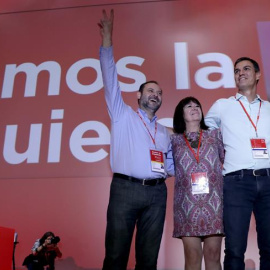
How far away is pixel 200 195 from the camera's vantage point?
1.83m

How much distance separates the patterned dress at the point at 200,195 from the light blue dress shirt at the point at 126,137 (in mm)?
173

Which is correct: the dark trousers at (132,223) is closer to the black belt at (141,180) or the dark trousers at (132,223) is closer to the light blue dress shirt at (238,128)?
the black belt at (141,180)

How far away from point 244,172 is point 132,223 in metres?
0.64

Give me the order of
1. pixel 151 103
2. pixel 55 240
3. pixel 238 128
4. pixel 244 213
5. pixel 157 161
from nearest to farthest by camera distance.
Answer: pixel 244 213, pixel 238 128, pixel 157 161, pixel 151 103, pixel 55 240

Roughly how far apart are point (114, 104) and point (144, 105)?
0.68 ft

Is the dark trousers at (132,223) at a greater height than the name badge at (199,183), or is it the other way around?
the name badge at (199,183)

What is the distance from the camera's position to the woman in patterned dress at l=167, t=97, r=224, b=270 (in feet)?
5.85

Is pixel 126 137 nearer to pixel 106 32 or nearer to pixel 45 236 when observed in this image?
pixel 106 32

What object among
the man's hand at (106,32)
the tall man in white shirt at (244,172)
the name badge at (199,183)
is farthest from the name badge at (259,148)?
the man's hand at (106,32)

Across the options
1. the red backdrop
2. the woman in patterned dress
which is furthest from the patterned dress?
the red backdrop

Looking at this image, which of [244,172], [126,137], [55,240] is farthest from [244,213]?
[55,240]

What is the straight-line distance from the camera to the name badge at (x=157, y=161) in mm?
1993

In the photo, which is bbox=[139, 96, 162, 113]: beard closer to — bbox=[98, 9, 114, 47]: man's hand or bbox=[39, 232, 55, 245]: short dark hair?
bbox=[98, 9, 114, 47]: man's hand

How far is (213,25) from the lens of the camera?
3586 mm
